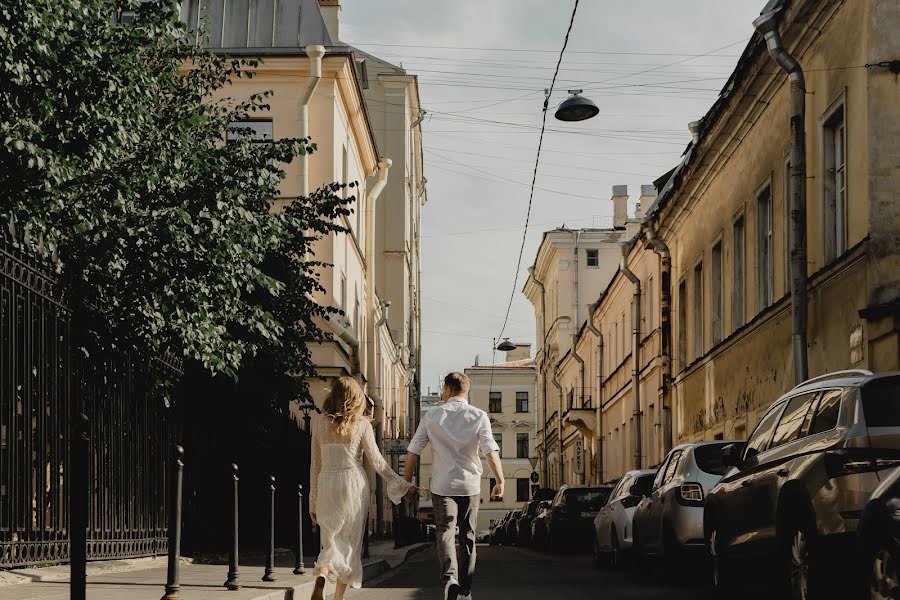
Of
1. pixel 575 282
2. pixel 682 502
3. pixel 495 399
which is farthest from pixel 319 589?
pixel 495 399

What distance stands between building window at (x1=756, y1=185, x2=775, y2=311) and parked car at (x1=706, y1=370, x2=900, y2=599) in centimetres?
1178

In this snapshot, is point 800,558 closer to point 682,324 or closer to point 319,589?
point 319,589

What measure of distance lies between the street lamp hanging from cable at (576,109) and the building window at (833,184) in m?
6.99

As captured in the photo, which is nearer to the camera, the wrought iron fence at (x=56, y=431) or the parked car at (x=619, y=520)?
the wrought iron fence at (x=56, y=431)

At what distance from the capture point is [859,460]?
24.8ft

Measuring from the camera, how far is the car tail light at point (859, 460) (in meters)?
7.45

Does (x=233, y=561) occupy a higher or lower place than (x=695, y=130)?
lower

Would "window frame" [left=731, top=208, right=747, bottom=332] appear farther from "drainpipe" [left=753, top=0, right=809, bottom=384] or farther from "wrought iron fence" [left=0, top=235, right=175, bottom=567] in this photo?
"wrought iron fence" [left=0, top=235, right=175, bottom=567]

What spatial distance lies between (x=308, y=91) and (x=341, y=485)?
1948cm

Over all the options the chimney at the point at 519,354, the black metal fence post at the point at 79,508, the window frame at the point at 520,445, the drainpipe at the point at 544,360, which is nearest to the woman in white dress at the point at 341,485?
the black metal fence post at the point at 79,508

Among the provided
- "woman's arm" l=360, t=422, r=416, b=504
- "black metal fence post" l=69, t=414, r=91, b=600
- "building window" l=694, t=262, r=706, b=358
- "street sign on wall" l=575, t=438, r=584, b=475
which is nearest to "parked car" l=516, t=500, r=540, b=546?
"building window" l=694, t=262, r=706, b=358

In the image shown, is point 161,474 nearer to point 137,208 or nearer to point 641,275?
point 137,208

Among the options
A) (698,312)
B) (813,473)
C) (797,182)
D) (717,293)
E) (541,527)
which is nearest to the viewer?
(813,473)

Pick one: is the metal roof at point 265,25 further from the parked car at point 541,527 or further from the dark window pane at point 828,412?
the dark window pane at point 828,412
